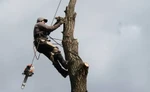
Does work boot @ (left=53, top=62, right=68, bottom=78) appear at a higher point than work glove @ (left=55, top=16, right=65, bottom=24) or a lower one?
lower

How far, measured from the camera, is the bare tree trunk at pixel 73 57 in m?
6.75

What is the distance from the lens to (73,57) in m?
7.28

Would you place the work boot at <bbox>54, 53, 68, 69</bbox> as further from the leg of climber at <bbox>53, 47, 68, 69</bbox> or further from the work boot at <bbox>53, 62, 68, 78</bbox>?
the work boot at <bbox>53, 62, 68, 78</bbox>

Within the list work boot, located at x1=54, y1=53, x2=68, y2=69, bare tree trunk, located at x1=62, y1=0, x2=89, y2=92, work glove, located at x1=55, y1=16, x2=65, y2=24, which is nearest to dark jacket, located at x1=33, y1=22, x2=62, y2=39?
work glove, located at x1=55, y1=16, x2=65, y2=24

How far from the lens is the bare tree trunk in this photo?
6746 millimetres

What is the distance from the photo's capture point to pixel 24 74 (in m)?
8.22

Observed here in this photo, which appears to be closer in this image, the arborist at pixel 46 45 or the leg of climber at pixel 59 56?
the leg of climber at pixel 59 56

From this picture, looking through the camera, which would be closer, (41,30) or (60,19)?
(60,19)

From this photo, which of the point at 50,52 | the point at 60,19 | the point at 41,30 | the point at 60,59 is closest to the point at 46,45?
the point at 50,52

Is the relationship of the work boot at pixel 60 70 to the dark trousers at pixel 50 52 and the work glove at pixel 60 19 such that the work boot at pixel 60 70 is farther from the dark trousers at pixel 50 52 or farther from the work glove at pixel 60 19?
the work glove at pixel 60 19

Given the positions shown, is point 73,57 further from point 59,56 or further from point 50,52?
point 50,52

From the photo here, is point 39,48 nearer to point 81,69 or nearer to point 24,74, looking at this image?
point 24,74

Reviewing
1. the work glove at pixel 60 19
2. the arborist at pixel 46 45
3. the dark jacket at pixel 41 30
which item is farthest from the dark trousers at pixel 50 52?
the work glove at pixel 60 19

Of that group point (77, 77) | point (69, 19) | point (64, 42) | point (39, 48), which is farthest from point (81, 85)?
point (39, 48)
